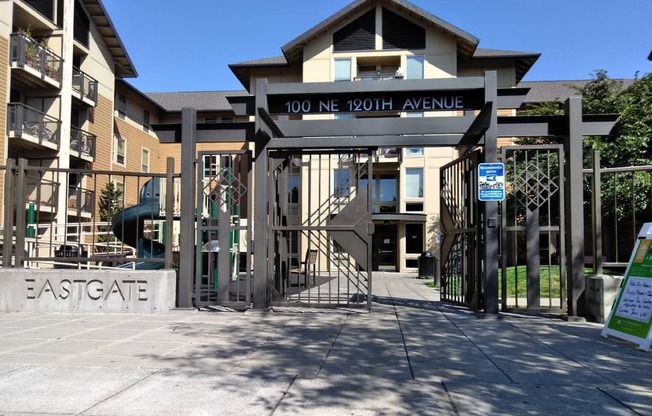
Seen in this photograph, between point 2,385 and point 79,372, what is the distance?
0.65m

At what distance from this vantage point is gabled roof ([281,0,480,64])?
28.8 meters

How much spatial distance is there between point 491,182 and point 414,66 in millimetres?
23306

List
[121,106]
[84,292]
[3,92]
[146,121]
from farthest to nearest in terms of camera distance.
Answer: [146,121] → [121,106] → [3,92] → [84,292]

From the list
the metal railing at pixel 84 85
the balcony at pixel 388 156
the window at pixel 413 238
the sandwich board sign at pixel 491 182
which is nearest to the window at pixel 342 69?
the balcony at pixel 388 156

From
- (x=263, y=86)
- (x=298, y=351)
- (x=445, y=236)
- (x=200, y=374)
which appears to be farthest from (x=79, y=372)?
(x=445, y=236)

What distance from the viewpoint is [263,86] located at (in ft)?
28.6

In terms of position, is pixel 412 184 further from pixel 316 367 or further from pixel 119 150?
pixel 316 367

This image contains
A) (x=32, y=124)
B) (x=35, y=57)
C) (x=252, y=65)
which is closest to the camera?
(x=35, y=57)

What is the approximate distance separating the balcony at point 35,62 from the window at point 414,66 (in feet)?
60.4

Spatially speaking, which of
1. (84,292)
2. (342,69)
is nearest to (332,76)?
(342,69)

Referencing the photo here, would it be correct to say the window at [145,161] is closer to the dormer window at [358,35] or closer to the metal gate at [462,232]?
the dormer window at [358,35]

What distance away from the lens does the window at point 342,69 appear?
98.8ft

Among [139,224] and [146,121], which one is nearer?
[139,224]

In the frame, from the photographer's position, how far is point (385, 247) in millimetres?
30438
